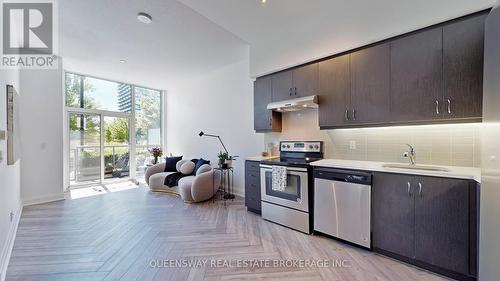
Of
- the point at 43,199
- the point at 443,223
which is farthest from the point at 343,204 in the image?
the point at 43,199

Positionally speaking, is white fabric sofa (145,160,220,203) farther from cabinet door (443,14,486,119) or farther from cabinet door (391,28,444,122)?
cabinet door (443,14,486,119)

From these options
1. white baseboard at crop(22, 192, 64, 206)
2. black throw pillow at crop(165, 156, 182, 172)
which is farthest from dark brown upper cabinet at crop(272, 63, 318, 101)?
white baseboard at crop(22, 192, 64, 206)

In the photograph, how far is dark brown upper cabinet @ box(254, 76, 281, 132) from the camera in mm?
3533

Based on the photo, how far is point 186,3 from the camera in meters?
2.54

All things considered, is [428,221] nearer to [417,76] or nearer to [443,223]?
[443,223]

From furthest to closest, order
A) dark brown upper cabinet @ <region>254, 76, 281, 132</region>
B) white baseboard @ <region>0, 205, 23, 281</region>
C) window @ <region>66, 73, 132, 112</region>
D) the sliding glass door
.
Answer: the sliding glass door → window @ <region>66, 73, 132, 112</region> → dark brown upper cabinet @ <region>254, 76, 281, 132</region> → white baseboard @ <region>0, 205, 23, 281</region>

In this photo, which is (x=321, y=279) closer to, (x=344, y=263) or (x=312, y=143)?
(x=344, y=263)

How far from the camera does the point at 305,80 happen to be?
3041 mm

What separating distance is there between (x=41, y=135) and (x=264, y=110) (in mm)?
4429

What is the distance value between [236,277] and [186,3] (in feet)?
10.1

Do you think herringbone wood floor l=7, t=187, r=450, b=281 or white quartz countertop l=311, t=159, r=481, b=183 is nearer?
white quartz countertop l=311, t=159, r=481, b=183

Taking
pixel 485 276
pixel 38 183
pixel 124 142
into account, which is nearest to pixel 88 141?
pixel 124 142

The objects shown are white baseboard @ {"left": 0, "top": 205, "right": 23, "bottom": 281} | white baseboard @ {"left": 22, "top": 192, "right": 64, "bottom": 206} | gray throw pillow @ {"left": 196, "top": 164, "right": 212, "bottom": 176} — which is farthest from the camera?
gray throw pillow @ {"left": 196, "top": 164, "right": 212, "bottom": 176}

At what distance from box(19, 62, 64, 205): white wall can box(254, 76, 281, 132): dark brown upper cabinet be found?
13.4ft
